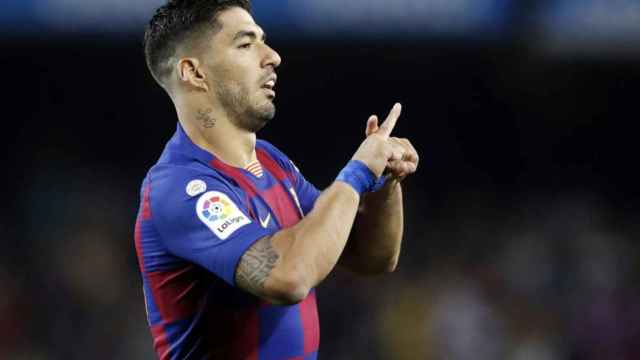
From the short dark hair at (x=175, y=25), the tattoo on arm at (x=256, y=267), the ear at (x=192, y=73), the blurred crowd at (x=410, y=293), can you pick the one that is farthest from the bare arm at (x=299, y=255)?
the blurred crowd at (x=410, y=293)

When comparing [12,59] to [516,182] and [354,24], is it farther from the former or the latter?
[516,182]

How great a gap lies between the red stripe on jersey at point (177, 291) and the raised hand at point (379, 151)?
1.97 feet

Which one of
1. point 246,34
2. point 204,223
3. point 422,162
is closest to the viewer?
point 204,223

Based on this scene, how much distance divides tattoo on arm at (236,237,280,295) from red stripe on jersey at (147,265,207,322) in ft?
0.99

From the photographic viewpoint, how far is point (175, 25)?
3727mm

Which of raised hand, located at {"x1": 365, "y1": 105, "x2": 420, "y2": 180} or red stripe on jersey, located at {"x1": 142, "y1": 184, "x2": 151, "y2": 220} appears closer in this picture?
red stripe on jersey, located at {"x1": 142, "y1": 184, "x2": 151, "y2": 220}

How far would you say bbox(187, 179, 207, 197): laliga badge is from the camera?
3322 millimetres

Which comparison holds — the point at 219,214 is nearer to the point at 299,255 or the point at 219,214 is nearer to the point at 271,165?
the point at 299,255

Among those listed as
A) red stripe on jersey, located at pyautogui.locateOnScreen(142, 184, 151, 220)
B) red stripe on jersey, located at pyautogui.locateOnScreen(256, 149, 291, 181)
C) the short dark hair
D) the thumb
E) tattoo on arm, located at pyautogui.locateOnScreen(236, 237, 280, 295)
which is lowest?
tattoo on arm, located at pyautogui.locateOnScreen(236, 237, 280, 295)

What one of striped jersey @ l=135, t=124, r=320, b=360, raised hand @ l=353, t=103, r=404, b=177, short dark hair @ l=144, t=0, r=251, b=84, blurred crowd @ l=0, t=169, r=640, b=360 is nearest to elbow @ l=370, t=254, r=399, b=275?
striped jersey @ l=135, t=124, r=320, b=360

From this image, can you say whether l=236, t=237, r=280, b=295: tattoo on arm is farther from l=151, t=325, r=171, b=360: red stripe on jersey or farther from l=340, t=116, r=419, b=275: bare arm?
l=340, t=116, r=419, b=275: bare arm

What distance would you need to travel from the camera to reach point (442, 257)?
9.23 m

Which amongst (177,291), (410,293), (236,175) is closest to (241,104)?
(236,175)

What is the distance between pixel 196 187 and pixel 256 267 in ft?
1.16
